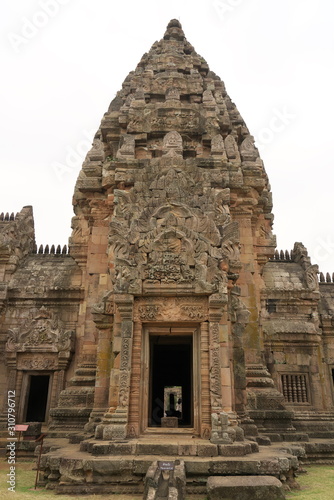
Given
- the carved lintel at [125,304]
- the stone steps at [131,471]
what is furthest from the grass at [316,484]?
the carved lintel at [125,304]

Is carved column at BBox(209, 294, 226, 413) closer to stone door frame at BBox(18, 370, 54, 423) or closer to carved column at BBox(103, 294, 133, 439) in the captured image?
carved column at BBox(103, 294, 133, 439)

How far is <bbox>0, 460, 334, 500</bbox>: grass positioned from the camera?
6145 millimetres

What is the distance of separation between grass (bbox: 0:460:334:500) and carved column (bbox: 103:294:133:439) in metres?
1.16

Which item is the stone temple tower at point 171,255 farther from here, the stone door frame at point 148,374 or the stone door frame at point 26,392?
the stone door frame at point 26,392

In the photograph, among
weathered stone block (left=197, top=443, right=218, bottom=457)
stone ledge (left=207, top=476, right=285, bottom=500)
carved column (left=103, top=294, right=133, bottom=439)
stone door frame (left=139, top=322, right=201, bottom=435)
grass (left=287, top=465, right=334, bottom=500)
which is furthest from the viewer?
stone door frame (left=139, top=322, right=201, bottom=435)

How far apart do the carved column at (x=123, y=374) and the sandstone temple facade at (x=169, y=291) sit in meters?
0.03

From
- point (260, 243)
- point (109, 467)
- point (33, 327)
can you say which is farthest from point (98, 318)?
point (33, 327)

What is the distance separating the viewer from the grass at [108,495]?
6.14 m

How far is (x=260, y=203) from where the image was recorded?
40.1 ft

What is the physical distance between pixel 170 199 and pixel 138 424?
4.87 metres

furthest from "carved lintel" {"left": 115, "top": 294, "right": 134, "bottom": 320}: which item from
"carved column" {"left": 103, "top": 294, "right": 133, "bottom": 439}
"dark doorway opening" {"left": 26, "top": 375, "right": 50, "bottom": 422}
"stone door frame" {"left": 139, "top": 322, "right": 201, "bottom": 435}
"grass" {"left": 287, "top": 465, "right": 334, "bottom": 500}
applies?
"dark doorway opening" {"left": 26, "top": 375, "right": 50, "bottom": 422}

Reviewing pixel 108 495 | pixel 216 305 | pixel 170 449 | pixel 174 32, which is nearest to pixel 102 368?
pixel 170 449

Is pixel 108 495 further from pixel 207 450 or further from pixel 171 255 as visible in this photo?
pixel 171 255

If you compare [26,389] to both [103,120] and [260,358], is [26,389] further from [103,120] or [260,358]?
[103,120]
